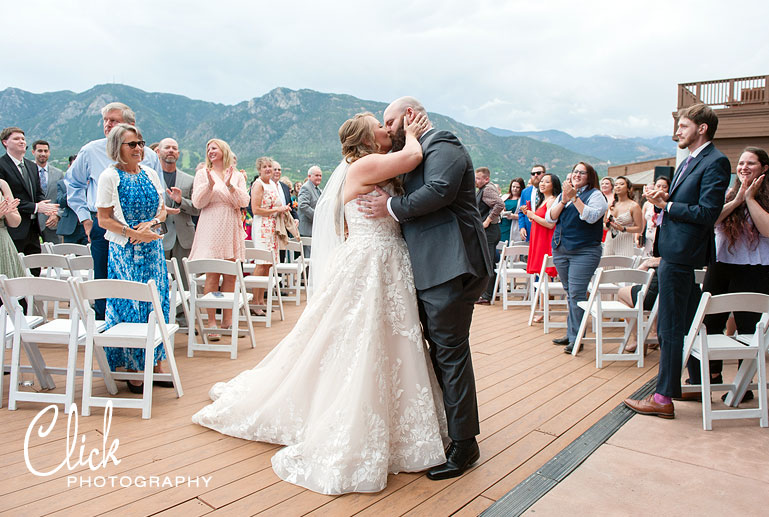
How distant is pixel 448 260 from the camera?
2.54 m

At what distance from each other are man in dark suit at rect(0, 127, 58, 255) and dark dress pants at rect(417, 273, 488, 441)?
4.65 meters

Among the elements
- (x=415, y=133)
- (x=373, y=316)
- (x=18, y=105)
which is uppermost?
(x=18, y=105)

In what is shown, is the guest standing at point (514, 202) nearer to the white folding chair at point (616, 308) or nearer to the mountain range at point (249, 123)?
the white folding chair at point (616, 308)

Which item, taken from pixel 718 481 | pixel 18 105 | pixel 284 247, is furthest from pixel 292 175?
pixel 18 105

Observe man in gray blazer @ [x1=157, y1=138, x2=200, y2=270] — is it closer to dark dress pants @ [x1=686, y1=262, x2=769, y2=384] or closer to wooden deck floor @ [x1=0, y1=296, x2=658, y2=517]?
wooden deck floor @ [x1=0, y1=296, x2=658, y2=517]

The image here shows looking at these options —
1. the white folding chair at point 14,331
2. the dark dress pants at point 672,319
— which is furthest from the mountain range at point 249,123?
the dark dress pants at point 672,319

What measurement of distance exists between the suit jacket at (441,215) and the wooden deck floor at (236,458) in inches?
39.8

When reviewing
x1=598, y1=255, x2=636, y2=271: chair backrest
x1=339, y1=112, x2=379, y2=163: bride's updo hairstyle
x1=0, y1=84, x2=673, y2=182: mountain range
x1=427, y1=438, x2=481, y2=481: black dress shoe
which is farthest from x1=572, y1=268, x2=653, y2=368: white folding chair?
x1=0, y1=84, x2=673, y2=182: mountain range

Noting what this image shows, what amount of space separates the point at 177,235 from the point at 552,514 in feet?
16.2

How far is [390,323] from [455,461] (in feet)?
2.48

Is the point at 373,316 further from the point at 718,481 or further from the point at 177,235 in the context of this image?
the point at 177,235

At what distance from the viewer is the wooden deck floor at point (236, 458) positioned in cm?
231

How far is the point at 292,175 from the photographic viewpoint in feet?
37.1

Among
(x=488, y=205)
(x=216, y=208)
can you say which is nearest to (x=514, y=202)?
(x=488, y=205)
